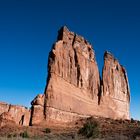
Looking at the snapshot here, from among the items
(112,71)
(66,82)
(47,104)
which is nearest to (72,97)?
(66,82)

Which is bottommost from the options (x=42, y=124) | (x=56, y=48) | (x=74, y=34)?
(x=42, y=124)

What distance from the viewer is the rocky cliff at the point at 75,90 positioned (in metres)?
58.9

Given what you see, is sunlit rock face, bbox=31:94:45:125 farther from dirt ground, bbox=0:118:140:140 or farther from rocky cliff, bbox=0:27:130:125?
dirt ground, bbox=0:118:140:140

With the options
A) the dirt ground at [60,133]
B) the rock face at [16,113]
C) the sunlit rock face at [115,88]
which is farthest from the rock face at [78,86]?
the dirt ground at [60,133]

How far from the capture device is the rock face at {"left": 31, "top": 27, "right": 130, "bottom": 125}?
61.8 m

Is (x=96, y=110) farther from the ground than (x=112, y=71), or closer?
closer

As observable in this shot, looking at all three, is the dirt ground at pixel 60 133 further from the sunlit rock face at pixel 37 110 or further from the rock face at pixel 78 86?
the rock face at pixel 78 86

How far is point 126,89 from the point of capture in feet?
322

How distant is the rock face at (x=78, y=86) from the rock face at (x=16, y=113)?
121cm

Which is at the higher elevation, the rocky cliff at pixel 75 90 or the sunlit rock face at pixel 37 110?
the rocky cliff at pixel 75 90

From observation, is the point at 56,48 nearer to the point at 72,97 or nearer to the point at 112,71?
the point at 72,97

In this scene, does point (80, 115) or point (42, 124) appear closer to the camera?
point (42, 124)

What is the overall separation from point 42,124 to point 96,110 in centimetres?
2335

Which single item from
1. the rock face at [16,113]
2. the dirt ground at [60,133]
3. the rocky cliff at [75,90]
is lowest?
the dirt ground at [60,133]
